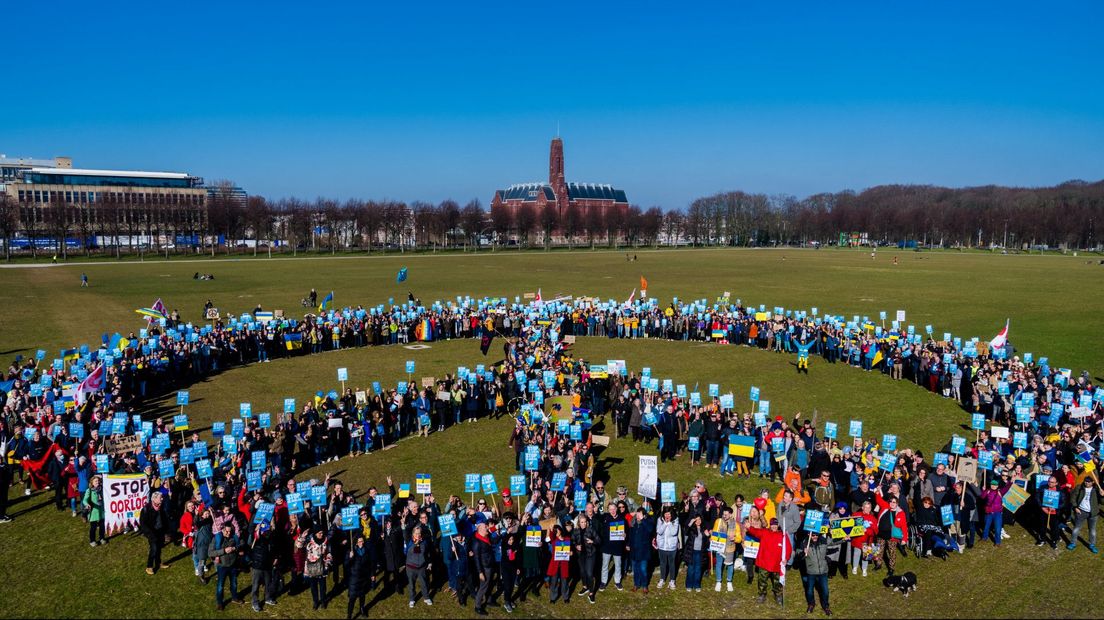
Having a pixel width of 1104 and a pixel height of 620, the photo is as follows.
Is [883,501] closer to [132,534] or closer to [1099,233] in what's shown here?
[132,534]

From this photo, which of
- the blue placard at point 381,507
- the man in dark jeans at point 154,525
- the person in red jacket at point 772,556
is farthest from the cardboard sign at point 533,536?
the man in dark jeans at point 154,525

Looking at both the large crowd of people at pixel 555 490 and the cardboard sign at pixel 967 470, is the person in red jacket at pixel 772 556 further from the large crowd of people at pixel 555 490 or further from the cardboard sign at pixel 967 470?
the cardboard sign at pixel 967 470

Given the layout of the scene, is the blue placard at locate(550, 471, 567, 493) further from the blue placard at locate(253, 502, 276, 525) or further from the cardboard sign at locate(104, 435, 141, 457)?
the cardboard sign at locate(104, 435, 141, 457)

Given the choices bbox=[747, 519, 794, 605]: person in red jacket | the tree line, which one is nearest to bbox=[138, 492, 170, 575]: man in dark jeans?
bbox=[747, 519, 794, 605]: person in red jacket

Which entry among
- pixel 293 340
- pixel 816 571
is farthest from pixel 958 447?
pixel 293 340

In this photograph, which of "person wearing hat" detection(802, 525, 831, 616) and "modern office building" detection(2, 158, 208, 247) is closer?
"person wearing hat" detection(802, 525, 831, 616)

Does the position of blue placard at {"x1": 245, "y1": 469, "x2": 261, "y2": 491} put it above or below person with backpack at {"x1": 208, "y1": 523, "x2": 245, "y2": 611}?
above
